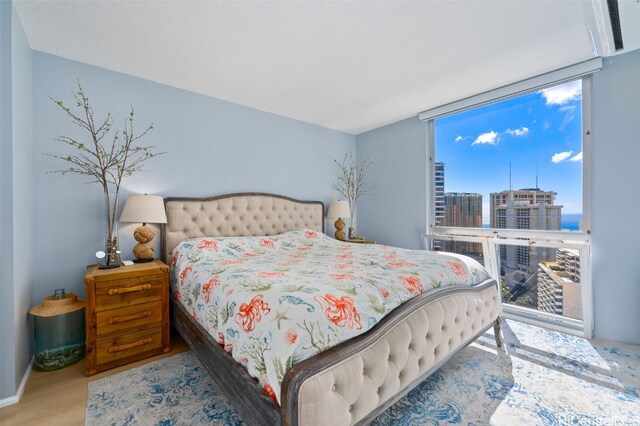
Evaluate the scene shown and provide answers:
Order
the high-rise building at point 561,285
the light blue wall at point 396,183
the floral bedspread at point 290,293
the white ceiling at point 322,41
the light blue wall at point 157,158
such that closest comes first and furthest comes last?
the floral bedspread at point 290,293 → the white ceiling at point 322,41 → the light blue wall at point 157,158 → the high-rise building at point 561,285 → the light blue wall at point 396,183

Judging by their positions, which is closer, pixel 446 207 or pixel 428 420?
pixel 428 420

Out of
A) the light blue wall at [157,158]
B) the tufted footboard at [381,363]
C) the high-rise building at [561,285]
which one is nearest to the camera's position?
the tufted footboard at [381,363]

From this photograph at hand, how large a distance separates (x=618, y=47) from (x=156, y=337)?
384 centimetres

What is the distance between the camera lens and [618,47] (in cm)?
167

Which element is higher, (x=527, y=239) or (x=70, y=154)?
(x=70, y=154)

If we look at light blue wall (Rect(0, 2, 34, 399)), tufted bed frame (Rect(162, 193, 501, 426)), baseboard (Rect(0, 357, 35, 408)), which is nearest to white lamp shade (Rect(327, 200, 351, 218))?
tufted bed frame (Rect(162, 193, 501, 426))

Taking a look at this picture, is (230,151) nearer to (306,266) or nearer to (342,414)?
(306,266)

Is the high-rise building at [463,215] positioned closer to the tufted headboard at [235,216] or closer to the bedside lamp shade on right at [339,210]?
the bedside lamp shade on right at [339,210]

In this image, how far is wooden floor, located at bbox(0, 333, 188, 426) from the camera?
1560 millimetres

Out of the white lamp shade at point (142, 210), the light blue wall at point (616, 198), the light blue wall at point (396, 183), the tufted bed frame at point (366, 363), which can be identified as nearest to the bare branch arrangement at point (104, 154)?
the white lamp shade at point (142, 210)

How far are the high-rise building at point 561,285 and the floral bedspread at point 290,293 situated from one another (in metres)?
1.19

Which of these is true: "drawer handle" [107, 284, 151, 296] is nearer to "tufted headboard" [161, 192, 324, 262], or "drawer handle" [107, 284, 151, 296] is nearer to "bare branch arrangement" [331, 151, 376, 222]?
"tufted headboard" [161, 192, 324, 262]

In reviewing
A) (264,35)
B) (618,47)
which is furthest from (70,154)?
(618,47)

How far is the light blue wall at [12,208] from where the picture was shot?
1636 millimetres
